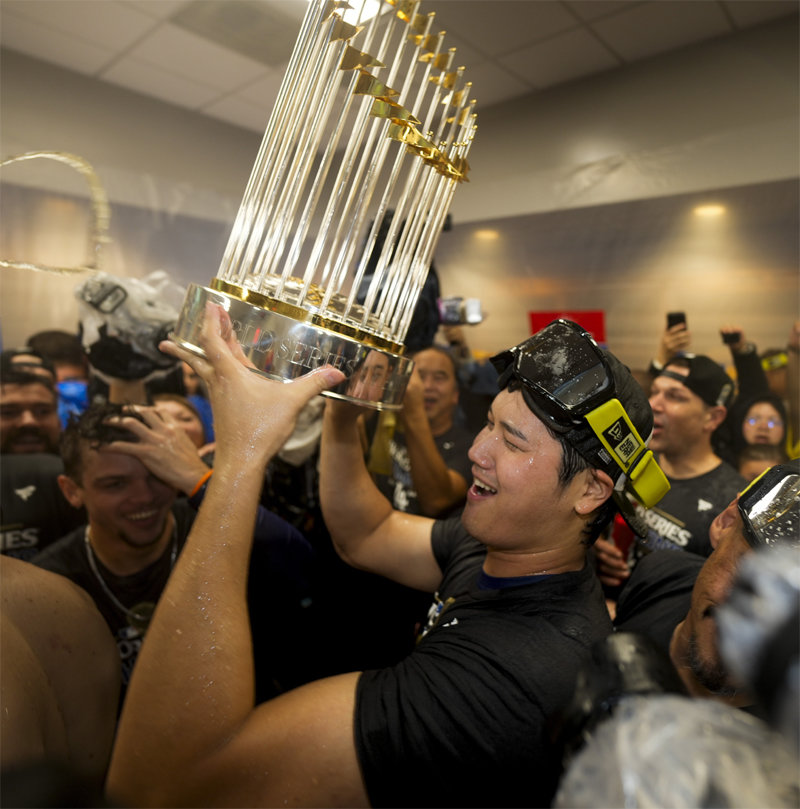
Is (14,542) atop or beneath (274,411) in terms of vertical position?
beneath

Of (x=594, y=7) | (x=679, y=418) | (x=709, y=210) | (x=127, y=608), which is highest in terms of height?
(x=594, y=7)

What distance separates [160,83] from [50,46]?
0.20 metres

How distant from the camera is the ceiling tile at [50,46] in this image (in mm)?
972

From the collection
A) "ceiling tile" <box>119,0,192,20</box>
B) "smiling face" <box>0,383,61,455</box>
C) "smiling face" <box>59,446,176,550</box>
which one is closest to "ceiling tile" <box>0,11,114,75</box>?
"ceiling tile" <box>119,0,192,20</box>

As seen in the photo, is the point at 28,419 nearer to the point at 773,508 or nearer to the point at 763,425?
the point at 773,508

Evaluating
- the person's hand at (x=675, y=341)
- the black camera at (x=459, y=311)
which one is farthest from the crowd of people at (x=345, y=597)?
the black camera at (x=459, y=311)

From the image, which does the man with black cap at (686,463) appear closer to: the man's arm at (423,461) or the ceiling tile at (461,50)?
the man's arm at (423,461)

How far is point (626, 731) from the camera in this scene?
256 millimetres

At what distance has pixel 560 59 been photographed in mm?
1354

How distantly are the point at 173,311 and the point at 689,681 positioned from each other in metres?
1.19

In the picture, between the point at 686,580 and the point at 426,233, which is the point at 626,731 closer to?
the point at 426,233

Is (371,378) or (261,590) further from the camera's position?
(261,590)

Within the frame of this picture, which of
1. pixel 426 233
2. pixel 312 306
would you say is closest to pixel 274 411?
pixel 312 306

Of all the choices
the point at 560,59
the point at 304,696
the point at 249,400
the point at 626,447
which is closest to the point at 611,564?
the point at 626,447
